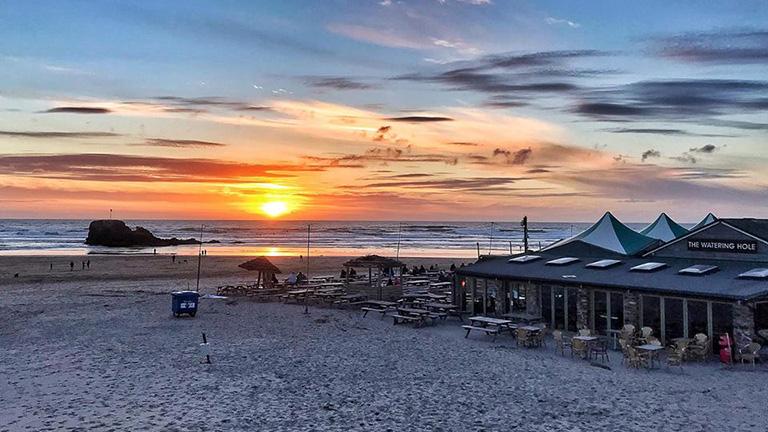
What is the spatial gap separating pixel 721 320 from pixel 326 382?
35.9 feet

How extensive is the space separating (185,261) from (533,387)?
44.8 m

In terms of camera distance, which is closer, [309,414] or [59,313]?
[309,414]

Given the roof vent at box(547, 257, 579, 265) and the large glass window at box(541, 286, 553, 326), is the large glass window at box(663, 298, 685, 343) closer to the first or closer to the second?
the large glass window at box(541, 286, 553, 326)

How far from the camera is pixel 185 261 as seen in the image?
54.0 meters

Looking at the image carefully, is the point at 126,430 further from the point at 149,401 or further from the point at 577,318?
the point at 577,318

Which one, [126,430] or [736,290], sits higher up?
[736,290]

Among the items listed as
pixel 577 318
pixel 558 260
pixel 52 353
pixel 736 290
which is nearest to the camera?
pixel 736 290

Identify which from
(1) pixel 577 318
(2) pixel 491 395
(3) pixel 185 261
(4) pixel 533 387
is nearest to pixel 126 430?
(2) pixel 491 395

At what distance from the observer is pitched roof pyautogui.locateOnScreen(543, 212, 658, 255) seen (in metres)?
23.8

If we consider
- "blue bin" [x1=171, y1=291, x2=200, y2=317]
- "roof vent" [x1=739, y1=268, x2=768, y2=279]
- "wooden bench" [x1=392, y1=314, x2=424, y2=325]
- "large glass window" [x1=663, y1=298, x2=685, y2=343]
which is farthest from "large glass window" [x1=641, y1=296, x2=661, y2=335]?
"blue bin" [x1=171, y1=291, x2=200, y2=317]

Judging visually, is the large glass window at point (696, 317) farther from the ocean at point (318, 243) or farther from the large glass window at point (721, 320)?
the ocean at point (318, 243)

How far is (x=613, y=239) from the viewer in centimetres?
2431

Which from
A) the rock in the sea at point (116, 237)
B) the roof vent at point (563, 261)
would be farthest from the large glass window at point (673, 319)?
the rock in the sea at point (116, 237)

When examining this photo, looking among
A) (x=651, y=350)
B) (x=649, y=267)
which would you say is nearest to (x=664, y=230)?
(x=649, y=267)
